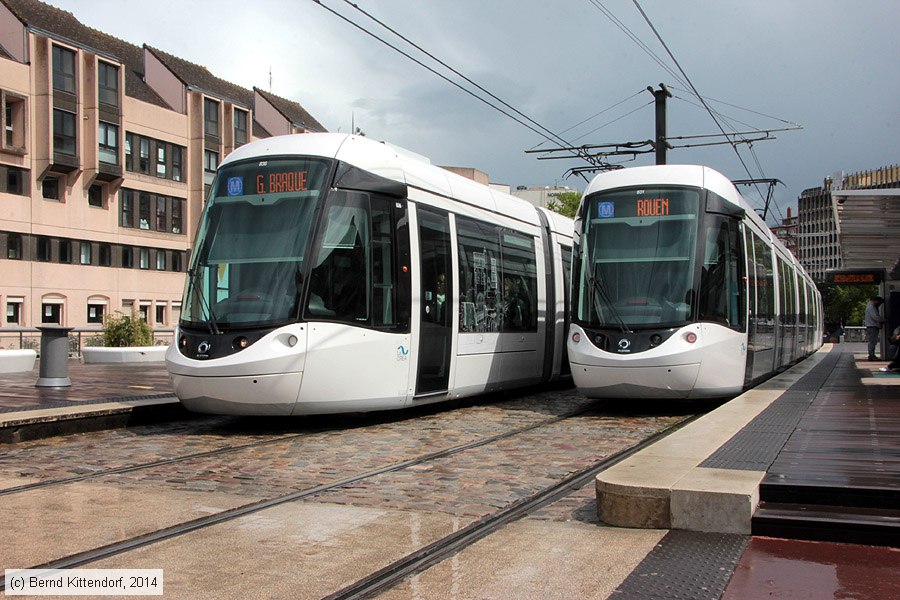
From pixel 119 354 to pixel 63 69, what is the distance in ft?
87.4

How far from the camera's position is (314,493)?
7.38 metres

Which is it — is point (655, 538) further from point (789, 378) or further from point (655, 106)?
point (655, 106)

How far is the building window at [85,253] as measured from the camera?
4947 centimetres

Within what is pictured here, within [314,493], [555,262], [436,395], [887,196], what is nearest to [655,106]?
[555,262]

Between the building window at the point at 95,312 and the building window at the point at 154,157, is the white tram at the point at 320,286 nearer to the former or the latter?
the building window at the point at 95,312

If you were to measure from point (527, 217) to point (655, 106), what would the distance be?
8491 millimetres

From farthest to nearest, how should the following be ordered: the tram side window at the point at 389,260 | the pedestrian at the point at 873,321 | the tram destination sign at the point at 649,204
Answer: the pedestrian at the point at 873,321 → the tram destination sign at the point at 649,204 → the tram side window at the point at 389,260

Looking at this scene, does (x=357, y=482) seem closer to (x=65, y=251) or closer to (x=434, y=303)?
(x=434, y=303)

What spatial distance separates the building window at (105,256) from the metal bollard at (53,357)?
123 feet

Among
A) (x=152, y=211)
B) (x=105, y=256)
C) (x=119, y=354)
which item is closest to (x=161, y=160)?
(x=152, y=211)

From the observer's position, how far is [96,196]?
2005 inches

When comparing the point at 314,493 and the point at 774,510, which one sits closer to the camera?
the point at 774,510

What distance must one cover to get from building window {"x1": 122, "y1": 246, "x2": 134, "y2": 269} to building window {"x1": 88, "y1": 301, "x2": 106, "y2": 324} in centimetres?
271

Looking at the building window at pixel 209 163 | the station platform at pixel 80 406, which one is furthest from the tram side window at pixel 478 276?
the building window at pixel 209 163
